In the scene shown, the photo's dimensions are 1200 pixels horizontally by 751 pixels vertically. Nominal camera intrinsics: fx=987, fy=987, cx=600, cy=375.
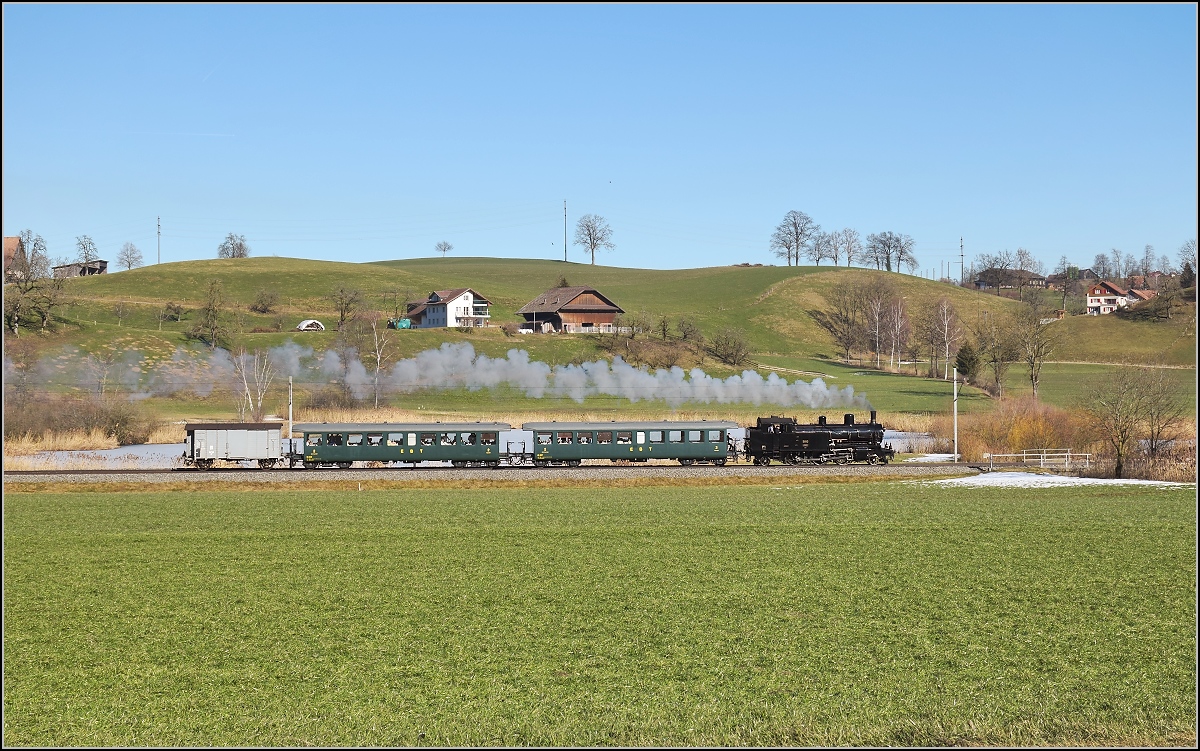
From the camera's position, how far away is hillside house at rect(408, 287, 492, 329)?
436 feet

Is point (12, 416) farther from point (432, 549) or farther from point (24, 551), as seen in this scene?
Answer: point (432, 549)

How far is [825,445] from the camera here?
53.5 m

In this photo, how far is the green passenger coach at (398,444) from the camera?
50.4 metres

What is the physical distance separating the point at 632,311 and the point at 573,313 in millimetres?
17918

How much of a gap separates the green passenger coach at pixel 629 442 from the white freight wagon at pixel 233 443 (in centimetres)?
1328

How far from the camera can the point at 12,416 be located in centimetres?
6069

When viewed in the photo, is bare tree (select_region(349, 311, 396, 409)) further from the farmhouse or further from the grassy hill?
the farmhouse

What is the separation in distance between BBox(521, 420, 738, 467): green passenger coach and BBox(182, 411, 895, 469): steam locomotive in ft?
0.17

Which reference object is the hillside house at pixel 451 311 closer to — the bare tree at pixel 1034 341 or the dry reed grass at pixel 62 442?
the bare tree at pixel 1034 341

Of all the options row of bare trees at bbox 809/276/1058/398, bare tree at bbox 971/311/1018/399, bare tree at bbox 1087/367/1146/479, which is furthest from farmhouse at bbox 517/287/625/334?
bare tree at bbox 1087/367/1146/479

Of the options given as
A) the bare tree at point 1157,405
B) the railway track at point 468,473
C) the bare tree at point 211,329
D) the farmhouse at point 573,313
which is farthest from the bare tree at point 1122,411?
the farmhouse at point 573,313

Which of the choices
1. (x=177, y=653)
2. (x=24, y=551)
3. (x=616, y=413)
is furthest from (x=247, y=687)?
(x=616, y=413)

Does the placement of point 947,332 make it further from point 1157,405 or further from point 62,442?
point 62,442

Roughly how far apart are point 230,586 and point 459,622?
20.3 feet
